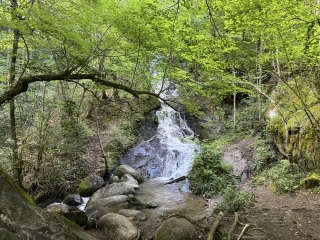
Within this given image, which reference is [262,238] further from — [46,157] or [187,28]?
[46,157]

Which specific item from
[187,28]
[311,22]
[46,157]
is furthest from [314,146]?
[46,157]

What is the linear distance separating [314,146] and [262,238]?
393 cm

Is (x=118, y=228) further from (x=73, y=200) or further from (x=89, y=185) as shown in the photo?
(x=89, y=185)

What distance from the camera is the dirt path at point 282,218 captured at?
4.91 m

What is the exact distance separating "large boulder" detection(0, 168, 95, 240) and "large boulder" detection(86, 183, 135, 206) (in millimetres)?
5039

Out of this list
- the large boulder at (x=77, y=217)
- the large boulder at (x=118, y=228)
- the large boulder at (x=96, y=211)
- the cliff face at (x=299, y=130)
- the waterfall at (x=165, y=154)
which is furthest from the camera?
the waterfall at (x=165, y=154)

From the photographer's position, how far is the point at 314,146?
7.28 m

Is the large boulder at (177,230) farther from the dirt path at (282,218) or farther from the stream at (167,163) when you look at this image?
the stream at (167,163)

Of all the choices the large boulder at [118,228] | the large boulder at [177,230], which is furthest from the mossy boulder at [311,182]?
the large boulder at [118,228]

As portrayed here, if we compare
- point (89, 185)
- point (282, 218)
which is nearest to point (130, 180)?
point (89, 185)

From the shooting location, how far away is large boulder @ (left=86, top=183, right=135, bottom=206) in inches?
328

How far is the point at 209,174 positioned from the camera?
29.7ft

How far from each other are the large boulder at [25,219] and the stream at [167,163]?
4388 mm

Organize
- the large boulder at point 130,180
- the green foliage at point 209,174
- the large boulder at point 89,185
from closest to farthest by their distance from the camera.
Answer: the green foliage at point 209,174, the large boulder at point 89,185, the large boulder at point 130,180
